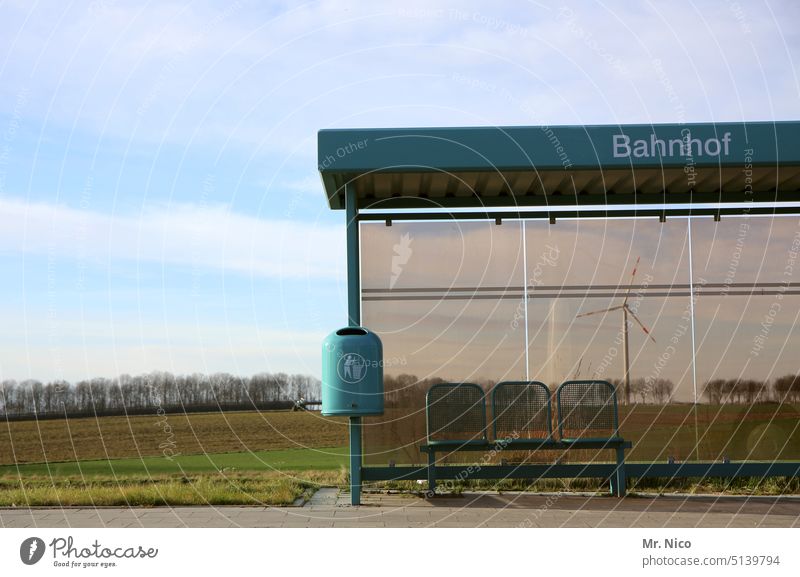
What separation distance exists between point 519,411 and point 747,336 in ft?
12.8

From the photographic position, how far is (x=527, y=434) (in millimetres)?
11555

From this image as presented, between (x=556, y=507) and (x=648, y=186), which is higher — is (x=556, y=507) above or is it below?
below

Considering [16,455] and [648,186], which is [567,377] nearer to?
[648,186]

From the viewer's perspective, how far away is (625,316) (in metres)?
13.1

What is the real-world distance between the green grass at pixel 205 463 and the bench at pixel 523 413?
36.3 ft

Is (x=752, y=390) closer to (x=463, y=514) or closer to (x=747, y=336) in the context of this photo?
(x=747, y=336)

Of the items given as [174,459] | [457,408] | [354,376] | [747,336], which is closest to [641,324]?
[747,336]

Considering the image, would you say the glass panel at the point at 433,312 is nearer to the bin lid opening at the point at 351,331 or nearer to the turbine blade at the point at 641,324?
the turbine blade at the point at 641,324

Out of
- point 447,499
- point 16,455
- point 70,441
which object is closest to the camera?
point 447,499

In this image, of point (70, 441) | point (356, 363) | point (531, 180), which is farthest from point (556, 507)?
point (70, 441)

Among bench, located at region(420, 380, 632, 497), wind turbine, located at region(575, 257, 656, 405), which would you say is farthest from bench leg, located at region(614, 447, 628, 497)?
wind turbine, located at region(575, 257, 656, 405)

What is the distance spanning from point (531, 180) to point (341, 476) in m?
5.35

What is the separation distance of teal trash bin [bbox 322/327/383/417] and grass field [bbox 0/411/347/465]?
19.1 metres

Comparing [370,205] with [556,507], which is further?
[370,205]
